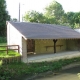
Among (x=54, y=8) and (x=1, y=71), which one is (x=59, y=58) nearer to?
(x=1, y=71)

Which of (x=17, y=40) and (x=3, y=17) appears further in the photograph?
(x=3, y=17)

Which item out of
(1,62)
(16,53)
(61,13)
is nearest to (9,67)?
(1,62)

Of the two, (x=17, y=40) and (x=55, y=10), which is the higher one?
(x=55, y=10)

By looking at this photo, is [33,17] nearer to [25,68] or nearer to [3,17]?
[3,17]

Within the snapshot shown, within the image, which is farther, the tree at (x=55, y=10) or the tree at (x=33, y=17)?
the tree at (x=55, y=10)

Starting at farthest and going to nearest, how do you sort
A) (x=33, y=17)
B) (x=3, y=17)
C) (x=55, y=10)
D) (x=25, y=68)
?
(x=55, y=10) < (x=33, y=17) < (x=3, y=17) < (x=25, y=68)

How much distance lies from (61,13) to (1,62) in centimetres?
4823

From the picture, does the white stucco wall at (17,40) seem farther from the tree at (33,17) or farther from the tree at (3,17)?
the tree at (33,17)

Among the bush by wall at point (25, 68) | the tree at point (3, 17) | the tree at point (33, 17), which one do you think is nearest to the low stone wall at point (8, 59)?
the bush by wall at point (25, 68)

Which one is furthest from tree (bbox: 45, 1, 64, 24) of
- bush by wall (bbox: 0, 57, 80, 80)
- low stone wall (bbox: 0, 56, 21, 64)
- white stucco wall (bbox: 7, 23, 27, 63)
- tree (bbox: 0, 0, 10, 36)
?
low stone wall (bbox: 0, 56, 21, 64)

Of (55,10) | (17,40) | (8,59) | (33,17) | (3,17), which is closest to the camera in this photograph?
(8,59)

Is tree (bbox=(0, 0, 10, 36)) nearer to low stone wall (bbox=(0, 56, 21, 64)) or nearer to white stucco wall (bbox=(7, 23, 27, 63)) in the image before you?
white stucco wall (bbox=(7, 23, 27, 63))

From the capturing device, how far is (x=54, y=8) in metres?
62.4

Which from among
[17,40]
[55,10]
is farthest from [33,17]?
[17,40]
